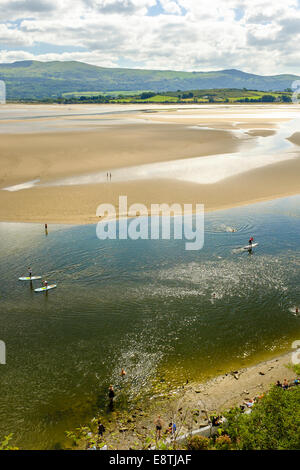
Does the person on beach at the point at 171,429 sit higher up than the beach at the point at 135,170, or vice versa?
the beach at the point at 135,170

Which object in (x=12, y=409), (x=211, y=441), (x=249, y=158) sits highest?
(x=249, y=158)

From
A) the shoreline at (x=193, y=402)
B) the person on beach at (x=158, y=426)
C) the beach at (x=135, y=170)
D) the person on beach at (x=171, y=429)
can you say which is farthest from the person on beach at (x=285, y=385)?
the beach at (x=135, y=170)

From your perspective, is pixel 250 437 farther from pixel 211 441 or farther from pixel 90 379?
pixel 90 379

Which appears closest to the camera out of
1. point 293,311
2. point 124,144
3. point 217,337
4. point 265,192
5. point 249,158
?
point 217,337

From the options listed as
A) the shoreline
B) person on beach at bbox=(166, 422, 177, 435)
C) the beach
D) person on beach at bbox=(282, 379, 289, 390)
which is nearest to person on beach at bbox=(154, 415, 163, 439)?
the shoreline

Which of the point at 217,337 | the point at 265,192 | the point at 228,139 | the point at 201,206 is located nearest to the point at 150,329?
the point at 217,337

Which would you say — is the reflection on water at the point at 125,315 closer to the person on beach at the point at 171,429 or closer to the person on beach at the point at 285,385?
the person on beach at the point at 171,429
